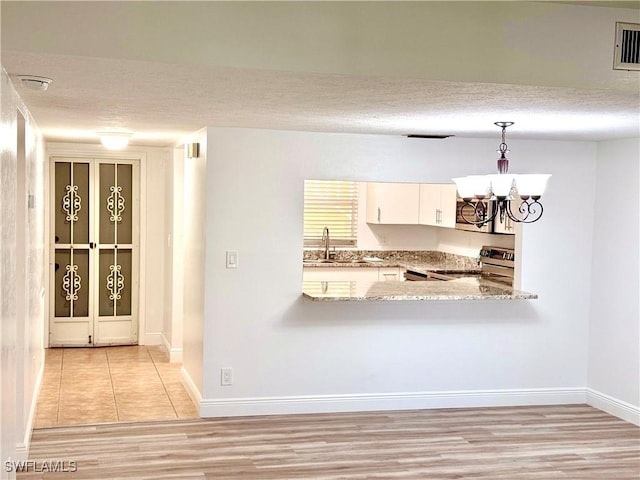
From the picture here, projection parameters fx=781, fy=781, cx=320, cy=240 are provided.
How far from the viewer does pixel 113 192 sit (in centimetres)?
798

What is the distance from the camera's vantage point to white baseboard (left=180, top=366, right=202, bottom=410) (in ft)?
18.5

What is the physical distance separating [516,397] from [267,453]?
2.22 metres

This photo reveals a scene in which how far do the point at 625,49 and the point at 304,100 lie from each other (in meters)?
1.48

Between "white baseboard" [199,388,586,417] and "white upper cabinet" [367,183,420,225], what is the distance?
2.85 metres

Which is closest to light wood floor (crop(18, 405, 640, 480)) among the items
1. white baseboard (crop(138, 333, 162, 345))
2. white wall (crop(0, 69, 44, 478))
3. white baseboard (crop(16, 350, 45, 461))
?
white baseboard (crop(16, 350, 45, 461))

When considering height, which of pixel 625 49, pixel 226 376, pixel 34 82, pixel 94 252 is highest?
pixel 625 49

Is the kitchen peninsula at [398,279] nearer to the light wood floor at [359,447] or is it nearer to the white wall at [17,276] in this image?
the light wood floor at [359,447]

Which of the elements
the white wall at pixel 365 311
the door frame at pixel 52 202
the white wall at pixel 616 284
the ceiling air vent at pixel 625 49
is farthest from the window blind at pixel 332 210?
the ceiling air vent at pixel 625 49

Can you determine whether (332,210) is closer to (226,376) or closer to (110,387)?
(110,387)

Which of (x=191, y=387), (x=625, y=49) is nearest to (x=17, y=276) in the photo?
(x=191, y=387)

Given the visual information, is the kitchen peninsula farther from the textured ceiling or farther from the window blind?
the textured ceiling

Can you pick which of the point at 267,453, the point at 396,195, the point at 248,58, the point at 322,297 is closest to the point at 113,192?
the point at 396,195

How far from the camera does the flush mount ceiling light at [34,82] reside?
333cm

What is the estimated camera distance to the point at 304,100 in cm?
385
